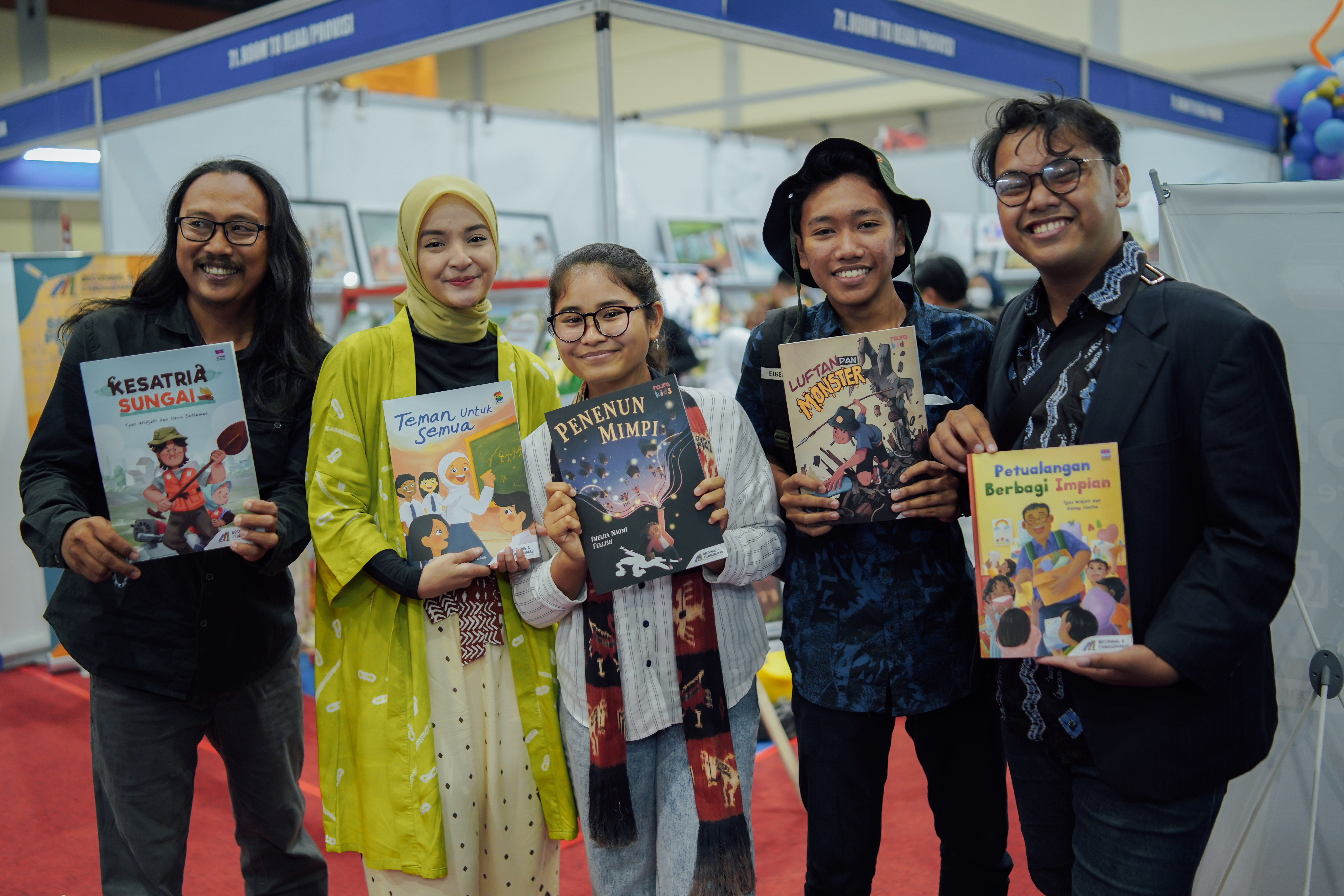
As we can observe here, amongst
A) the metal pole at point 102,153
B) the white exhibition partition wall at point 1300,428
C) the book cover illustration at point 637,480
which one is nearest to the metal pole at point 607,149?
the book cover illustration at point 637,480

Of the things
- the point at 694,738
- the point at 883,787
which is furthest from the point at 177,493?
the point at 883,787

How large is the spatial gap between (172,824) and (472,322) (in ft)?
4.04

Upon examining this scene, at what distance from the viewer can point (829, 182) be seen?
183 centimetres

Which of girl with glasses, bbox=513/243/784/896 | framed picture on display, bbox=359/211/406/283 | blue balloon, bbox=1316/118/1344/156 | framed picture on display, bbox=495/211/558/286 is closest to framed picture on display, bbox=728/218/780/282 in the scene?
framed picture on display, bbox=495/211/558/286

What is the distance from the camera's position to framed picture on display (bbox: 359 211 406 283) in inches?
228

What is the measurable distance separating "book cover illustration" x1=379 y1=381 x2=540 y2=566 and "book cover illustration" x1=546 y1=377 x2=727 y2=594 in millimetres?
169

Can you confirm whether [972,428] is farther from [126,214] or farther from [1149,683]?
[126,214]

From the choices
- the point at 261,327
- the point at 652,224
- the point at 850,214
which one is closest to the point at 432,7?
the point at 261,327

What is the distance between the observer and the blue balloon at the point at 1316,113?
6.80 m

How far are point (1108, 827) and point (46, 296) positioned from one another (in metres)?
5.06

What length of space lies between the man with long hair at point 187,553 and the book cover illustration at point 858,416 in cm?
104

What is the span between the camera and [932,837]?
120 inches

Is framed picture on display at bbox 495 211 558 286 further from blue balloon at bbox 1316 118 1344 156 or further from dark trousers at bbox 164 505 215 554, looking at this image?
blue balloon at bbox 1316 118 1344 156

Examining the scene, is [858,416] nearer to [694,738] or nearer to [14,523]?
[694,738]
